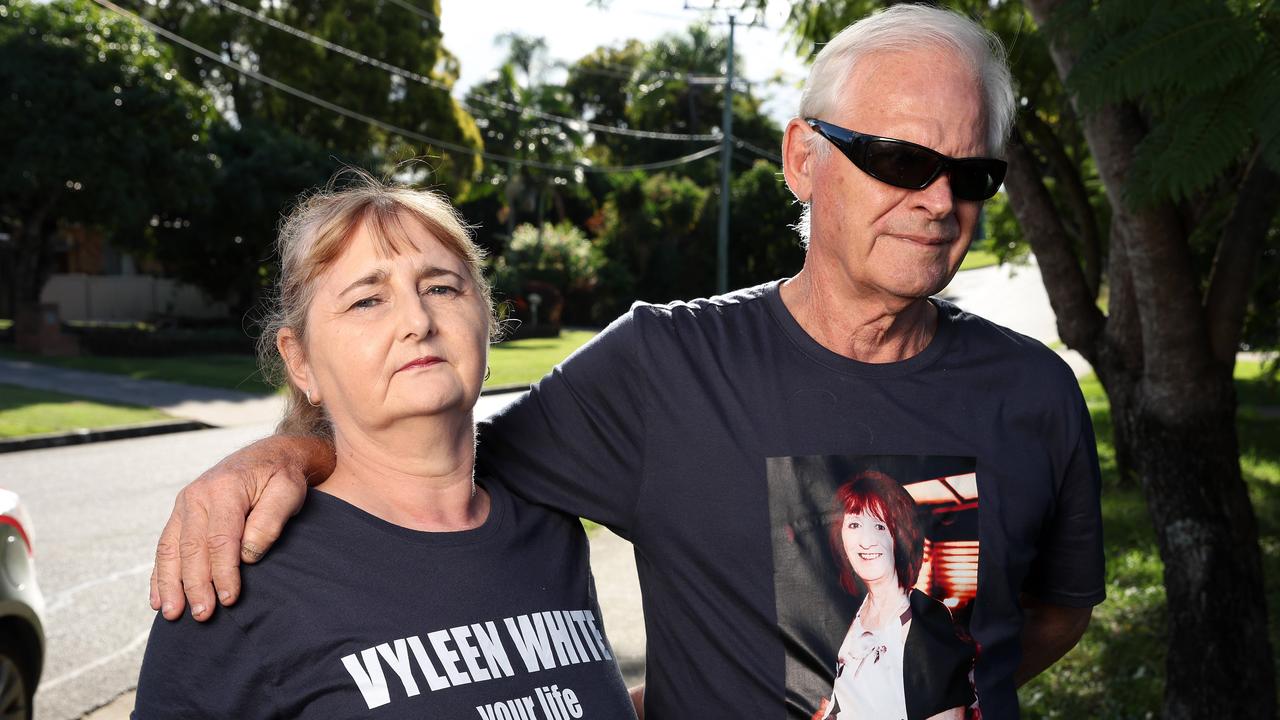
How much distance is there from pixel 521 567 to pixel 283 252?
0.72 m

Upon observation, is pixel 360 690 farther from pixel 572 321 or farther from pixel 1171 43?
pixel 572 321

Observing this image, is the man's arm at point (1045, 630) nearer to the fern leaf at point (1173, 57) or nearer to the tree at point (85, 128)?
the fern leaf at point (1173, 57)

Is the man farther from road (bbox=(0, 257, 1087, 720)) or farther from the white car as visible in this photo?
road (bbox=(0, 257, 1087, 720))

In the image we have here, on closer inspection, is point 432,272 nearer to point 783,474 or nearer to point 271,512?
point 271,512

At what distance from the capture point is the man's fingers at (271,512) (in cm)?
171

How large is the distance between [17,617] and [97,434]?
943 cm

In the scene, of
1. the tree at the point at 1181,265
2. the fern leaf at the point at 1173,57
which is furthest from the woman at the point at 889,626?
the fern leaf at the point at 1173,57

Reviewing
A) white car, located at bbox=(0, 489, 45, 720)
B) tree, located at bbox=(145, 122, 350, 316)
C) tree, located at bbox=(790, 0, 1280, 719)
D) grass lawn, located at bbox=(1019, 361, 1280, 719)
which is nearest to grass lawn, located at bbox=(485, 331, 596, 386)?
tree, located at bbox=(145, 122, 350, 316)

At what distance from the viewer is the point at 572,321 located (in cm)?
3903

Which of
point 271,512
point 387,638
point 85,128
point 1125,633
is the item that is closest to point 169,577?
point 271,512

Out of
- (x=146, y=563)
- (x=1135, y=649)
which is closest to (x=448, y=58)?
(x=146, y=563)

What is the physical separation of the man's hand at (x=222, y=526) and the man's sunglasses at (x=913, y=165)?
112 cm

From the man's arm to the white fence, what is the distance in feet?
105

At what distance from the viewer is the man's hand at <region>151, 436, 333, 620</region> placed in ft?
5.38
